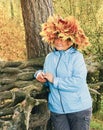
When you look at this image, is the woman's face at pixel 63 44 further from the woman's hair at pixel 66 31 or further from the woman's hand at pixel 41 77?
the woman's hand at pixel 41 77

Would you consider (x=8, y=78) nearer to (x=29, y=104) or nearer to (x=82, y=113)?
(x=29, y=104)

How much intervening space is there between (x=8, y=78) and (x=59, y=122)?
50.1 inches

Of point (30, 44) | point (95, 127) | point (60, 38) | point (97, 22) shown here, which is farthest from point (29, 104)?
point (97, 22)

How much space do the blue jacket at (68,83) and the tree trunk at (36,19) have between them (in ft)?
6.26

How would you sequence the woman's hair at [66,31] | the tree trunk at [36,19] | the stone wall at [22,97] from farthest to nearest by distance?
the tree trunk at [36,19]
the stone wall at [22,97]
the woman's hair at [66,31]

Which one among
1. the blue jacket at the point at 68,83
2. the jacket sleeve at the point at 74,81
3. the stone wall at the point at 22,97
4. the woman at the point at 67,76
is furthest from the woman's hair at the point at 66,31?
the stone wall at the point at 22,97

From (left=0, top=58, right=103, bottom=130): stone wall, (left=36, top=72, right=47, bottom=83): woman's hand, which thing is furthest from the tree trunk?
(left=36, top=72, right=47, bottom=83): woman's hand

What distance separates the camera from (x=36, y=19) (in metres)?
7.44

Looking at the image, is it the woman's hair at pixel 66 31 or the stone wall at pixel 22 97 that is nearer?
the woman's hair at pixel 66 31

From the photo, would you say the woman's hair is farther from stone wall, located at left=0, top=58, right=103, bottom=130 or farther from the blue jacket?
stone wall, located at left=0, top=58, right=103, bottom=130

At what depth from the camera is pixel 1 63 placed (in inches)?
263

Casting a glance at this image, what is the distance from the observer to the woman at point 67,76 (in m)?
5.33

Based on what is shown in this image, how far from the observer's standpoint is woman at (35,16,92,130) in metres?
5.33

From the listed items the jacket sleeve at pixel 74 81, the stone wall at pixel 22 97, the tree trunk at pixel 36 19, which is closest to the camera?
the jacket sleeve at pixel 74 81
